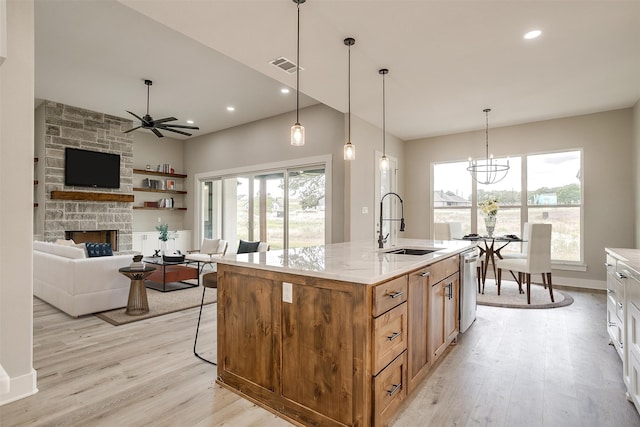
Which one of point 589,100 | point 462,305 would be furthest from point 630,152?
point 462,305

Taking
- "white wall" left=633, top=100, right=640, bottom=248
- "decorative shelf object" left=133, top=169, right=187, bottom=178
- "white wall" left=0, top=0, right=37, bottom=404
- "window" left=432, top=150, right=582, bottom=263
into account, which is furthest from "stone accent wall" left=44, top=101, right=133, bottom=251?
"white wall" left=633, top=100, right=640, bottom=248

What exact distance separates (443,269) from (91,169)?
667 centimetres

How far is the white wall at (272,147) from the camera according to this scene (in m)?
5.53

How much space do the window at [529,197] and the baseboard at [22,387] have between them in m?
6.50

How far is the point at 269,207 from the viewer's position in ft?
21.8

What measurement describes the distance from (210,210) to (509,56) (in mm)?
6533

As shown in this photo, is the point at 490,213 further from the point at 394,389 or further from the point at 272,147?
the point at 394,389

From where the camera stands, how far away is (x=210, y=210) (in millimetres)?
7949

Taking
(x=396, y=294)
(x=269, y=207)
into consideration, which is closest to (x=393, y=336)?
(x=396, y=294)

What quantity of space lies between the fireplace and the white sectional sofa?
2237 millimetres

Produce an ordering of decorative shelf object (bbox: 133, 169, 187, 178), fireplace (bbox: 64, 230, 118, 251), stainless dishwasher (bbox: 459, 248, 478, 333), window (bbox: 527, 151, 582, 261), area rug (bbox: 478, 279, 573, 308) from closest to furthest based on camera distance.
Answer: stainless dishwasher (bbox: 459, 248, 478, 333), area rug (bbox: 478, 279, 573, 308), window (bbox: 527, 151, 582, 261), fireplace (bbox: 64, 230, 118, 251), decorative shelf object (bbox: 133, 169, 187, 178)

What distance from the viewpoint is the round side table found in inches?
151

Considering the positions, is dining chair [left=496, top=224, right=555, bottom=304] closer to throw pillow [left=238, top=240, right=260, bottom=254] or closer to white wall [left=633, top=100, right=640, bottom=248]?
white wall [left=633, top=100, right=640, bottom=248]

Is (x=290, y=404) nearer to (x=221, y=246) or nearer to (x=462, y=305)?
(x=462, y=305)
